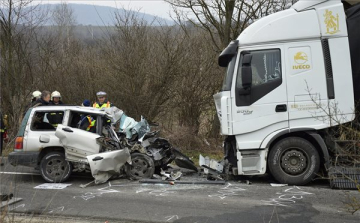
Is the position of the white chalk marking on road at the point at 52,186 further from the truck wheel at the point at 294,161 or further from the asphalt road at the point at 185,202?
the truck wheel at the point at 294,161

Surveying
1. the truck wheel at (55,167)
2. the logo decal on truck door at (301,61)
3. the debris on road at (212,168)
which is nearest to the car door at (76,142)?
the truck wheel at (55,167)

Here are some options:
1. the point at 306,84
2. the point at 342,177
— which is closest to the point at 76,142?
the point at 306,84

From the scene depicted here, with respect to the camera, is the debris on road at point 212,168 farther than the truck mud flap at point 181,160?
No

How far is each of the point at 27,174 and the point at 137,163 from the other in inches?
111

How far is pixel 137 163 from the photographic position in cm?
827

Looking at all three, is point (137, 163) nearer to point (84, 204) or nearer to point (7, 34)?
point (84, 204)

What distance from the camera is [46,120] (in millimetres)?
8406

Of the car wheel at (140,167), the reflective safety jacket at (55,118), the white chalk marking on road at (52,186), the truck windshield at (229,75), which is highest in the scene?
the truck windshield at (229,75)

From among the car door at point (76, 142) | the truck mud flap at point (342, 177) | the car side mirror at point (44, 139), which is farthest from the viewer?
the car side mirror at point (44, 139)

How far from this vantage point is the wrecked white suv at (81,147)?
784 centimetres

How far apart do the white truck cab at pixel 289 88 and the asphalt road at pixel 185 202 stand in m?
0.64

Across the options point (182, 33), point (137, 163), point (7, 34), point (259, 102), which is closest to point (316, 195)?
point (259, 102)

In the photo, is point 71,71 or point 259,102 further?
point 71,71

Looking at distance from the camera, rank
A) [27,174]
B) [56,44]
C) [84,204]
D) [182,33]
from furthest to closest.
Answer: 1. [56,44]
2. [182,33]
3. [27,174]
4. [84,204]
